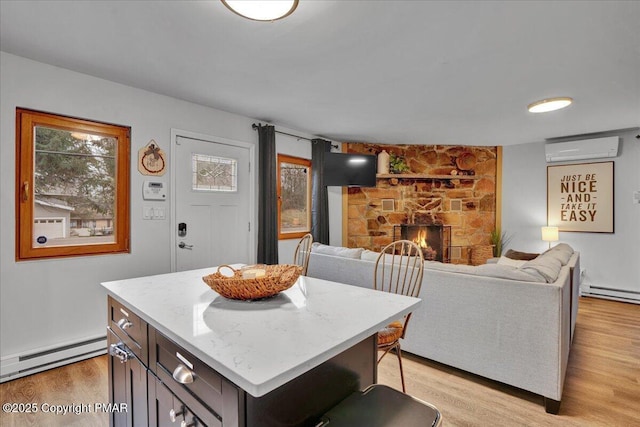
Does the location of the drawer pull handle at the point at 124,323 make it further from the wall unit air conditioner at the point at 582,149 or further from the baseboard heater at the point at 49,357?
the wall unit air conditioner at the point at 582,149

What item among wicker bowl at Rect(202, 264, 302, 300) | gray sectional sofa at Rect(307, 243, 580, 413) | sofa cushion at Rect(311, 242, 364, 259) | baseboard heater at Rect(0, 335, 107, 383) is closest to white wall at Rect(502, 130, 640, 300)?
gray sectional sofa at Rect(307, 243, 580, 413)

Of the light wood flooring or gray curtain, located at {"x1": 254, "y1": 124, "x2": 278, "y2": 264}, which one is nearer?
the light wood flooring

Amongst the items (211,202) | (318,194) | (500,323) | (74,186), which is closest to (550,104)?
(500,323)

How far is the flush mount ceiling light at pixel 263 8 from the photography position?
1584 mm

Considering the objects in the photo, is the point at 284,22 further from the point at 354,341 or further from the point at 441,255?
the point at 441,255

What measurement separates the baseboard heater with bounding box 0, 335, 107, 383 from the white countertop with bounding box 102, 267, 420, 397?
61.4 inches

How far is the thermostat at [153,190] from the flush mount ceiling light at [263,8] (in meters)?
1.92

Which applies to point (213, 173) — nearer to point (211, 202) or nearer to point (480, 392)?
point (211, 202)

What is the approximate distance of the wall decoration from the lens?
2947 mm

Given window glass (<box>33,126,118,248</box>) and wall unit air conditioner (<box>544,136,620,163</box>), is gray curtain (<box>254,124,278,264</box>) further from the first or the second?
wall unit air conditioner (<box>544,136,620,163</box>)

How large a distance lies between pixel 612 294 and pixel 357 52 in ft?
15.9

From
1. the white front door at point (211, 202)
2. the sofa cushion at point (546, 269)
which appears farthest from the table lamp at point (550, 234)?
the white front door at point (211, 202)

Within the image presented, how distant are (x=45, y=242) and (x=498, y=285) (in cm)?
333

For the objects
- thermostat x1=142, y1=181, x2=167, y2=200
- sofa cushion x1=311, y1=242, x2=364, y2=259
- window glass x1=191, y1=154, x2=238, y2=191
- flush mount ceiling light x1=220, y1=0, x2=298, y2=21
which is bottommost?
sofa cushion x1=311, y1=242, x2=364, y2=259
